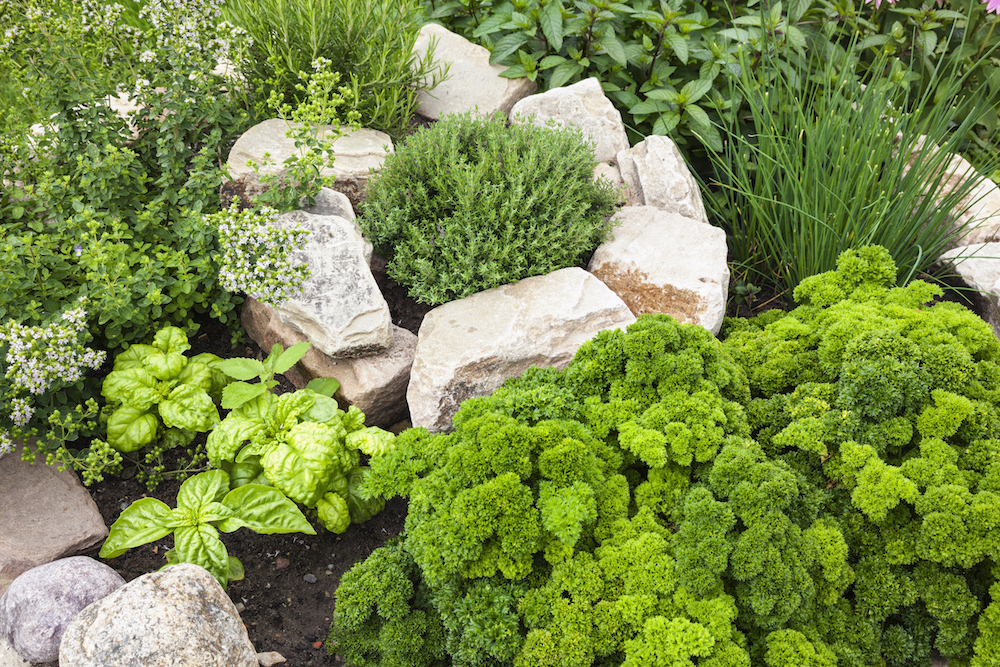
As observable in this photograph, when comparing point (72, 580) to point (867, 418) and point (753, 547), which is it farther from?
point (867, 418)

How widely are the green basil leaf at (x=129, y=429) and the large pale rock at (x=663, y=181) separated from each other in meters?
2.80

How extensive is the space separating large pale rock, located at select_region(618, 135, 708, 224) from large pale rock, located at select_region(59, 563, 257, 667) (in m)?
2.97

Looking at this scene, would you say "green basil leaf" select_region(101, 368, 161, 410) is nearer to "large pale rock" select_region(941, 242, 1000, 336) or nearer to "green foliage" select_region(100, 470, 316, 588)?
"green foliage" select_region(100, 470, 316, 588)

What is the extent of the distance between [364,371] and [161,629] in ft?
4.59

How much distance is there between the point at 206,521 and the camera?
2.64 meters

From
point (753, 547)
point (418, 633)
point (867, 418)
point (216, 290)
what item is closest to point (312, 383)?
point (216, 290)

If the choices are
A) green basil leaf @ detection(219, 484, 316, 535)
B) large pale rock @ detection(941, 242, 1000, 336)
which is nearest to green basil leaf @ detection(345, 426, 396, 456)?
green basil leaf @ detection(219, 484, 316, 535)

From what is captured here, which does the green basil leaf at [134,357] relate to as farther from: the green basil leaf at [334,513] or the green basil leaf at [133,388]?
the green basil leaf at [334,513]

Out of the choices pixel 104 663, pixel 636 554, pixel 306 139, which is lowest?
pixel 104 663

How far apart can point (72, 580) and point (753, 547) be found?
94.0 inches

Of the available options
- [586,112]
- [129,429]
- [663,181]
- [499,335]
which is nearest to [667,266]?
[663,181]

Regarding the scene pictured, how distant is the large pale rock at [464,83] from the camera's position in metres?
4.51

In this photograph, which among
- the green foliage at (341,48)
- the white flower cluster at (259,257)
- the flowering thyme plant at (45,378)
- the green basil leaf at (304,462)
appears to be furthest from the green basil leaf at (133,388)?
the green foliage at (341,48)

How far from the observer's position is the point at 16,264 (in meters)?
2.90
